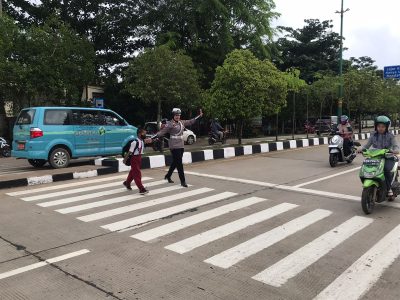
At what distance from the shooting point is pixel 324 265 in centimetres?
466

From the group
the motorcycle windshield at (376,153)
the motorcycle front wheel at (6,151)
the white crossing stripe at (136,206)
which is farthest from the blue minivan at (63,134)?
the motorcycle windshield at (376,153)

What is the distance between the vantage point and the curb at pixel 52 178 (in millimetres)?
9484

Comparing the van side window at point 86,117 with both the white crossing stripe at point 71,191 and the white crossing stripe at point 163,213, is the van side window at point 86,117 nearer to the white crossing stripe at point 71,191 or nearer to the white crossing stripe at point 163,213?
the white crossing stripe at point 71,191

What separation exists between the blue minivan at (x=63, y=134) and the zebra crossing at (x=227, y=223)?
281cm

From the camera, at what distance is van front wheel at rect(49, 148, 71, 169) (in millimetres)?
12055

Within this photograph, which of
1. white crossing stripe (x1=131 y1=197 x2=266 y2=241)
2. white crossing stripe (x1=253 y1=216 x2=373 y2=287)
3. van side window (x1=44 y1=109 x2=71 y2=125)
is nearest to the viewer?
white crossing stripe (x1=253 y1=216 x2=373 y2=287)

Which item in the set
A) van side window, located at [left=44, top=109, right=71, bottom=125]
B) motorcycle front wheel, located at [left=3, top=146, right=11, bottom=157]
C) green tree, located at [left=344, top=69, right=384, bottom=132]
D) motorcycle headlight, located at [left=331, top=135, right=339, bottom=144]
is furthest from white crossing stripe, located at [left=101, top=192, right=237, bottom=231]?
green tree, located at [left=344, top=69, right=384, bottom=132]

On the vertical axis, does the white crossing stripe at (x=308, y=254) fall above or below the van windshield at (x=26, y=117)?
below

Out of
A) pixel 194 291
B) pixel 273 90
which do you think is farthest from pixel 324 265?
pixel 273 90

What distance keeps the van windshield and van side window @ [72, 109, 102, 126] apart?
121cm

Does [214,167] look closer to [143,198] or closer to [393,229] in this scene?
[143,198]

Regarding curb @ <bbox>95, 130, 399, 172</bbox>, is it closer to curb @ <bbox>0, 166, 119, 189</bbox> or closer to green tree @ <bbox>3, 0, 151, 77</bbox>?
curb @ <bbox>0, 166, 119, 189</bbox>

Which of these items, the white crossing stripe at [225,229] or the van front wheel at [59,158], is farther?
the van front wheel at [59,158]

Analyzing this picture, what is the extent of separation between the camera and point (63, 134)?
1232 cm
